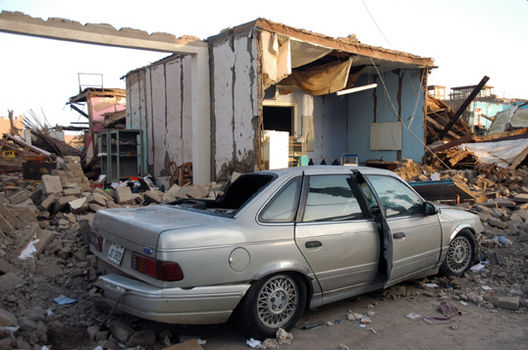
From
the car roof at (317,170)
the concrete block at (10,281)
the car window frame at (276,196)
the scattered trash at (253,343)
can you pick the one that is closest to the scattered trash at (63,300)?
the concrete block at (10,281)

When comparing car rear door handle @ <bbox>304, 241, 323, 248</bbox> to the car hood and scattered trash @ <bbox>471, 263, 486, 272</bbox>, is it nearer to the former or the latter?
the car hood

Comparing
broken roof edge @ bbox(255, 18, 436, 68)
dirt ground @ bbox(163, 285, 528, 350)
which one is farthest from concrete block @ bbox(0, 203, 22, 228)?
broken roof edge @ bbox(255, 18, 436, 68)

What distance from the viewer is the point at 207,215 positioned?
3719 millimetres

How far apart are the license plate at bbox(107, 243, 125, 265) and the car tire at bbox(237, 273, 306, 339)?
1.10 meters

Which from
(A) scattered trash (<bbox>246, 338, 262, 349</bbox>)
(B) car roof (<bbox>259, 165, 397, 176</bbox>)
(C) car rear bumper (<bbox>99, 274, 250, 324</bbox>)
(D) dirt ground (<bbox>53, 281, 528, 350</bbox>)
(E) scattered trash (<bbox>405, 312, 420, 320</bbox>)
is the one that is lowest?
(E) scattered trash (<bbox>405, 312, 420, 320</bbox>)

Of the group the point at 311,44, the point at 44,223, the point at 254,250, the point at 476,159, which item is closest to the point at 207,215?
the point at 254,250

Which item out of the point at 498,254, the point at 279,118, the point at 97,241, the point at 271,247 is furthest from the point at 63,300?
the point at 279,118

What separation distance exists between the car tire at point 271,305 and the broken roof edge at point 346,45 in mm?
6850

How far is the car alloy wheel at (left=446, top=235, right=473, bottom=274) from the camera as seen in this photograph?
516 cm

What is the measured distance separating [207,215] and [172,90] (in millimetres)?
9829

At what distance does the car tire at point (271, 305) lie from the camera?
336 centimetres

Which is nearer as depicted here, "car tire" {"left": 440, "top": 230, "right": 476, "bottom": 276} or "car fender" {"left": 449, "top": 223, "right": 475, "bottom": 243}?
"car fender" {"left": 449, "top": 223, "right": 475, "bottom": 243}

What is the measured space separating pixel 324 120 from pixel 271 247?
12249mm

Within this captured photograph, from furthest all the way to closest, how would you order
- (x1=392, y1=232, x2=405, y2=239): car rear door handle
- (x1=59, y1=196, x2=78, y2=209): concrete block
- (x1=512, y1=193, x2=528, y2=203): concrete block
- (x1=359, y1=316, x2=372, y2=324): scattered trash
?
1. (x1=512, y1=193, x2=528, y2=203): concrete block
2. (x1=59, y1=196, x2=78, y2=209): concrete block
3. (x1=392, y1=232, x2=405, y2=239): car rear door handle
4. (x1=359, y1=316, x2=372, y2=324): scattered trash
